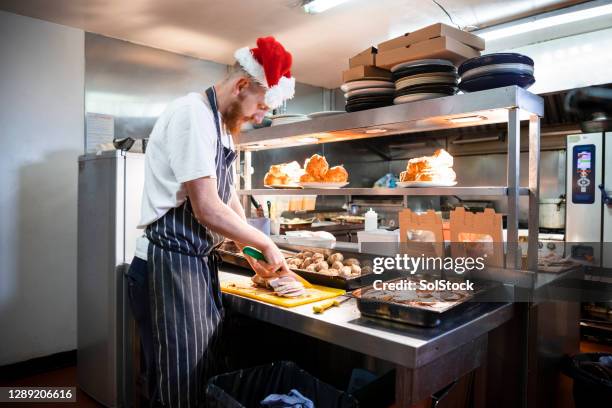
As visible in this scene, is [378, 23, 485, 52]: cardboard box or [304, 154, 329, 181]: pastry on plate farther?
[304, 154, 329, 181]: pastry on plate

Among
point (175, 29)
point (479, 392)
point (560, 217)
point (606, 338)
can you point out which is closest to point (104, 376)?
point (479, 392)

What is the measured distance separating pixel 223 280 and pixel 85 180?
155 centimetres

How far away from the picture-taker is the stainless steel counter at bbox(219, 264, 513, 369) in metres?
1.33

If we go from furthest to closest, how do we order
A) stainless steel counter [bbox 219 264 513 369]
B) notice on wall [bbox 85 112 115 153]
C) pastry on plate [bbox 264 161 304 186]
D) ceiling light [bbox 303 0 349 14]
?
notice on wall [bbox 85 112 115 153] → ceiling light [bbox 303 0 349 14] → pastry on plate [bbox 264 161 304 186] → stainless steel counter [bbox 219 264 513 369]

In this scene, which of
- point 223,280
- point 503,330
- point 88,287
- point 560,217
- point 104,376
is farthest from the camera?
point 560,217

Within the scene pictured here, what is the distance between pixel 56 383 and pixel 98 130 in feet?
7.03

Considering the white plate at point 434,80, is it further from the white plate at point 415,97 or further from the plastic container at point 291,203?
the plastic container at point 291,203

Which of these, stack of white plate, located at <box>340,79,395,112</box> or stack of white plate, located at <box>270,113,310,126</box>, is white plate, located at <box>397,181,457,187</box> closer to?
stack of white plate, located at <box>340,79,395,112</box>

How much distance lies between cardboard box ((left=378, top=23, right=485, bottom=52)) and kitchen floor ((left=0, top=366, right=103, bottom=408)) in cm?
294

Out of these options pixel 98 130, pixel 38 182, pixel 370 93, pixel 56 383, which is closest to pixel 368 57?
pixel 370 93

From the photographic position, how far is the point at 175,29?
3.91 metres

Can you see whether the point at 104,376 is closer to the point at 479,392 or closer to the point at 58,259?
the point at 58,259

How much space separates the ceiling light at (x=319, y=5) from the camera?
3.32 meters

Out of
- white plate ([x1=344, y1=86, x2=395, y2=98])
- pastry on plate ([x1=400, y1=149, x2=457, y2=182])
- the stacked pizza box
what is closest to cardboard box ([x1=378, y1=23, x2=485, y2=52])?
the stacked pizza box
